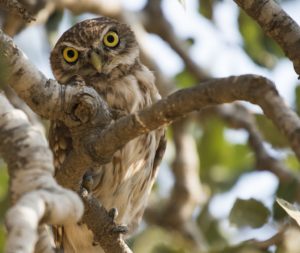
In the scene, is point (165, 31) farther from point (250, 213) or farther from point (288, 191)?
point (250, 213)

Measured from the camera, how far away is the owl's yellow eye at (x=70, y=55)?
5.07 meters

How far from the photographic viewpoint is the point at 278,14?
3.12 meters

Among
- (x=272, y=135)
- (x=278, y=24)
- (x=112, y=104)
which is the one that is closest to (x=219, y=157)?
(x=272, y=135)

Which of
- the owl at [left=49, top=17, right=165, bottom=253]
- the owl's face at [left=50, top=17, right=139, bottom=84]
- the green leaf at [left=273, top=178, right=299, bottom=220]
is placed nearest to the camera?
the green leaf at [left=273, top=178, right=299, bottom=220]

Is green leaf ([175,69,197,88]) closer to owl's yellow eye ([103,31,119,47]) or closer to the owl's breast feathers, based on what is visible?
owl's yellow eye ([103,31,119,47])

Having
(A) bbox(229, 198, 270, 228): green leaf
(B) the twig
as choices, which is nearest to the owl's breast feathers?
(A) bbox(229, 198, 270, 228): green leaf

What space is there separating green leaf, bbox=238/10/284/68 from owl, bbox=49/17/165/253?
895 mm

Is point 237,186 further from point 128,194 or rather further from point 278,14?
point 278,14

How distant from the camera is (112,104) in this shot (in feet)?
15.3

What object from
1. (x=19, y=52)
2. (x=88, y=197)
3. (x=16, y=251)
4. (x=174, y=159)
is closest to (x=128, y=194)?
(x=88, y=197)

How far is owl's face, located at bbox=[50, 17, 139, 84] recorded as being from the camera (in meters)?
4.94

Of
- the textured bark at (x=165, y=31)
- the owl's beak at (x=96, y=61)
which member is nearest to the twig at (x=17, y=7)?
the owl's beak at (x=96, y=61)

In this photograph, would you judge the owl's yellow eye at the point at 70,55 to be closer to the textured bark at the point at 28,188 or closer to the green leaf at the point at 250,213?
the green leaf at the point at 250,213

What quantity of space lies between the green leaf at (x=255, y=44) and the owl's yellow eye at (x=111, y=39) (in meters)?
0.87
